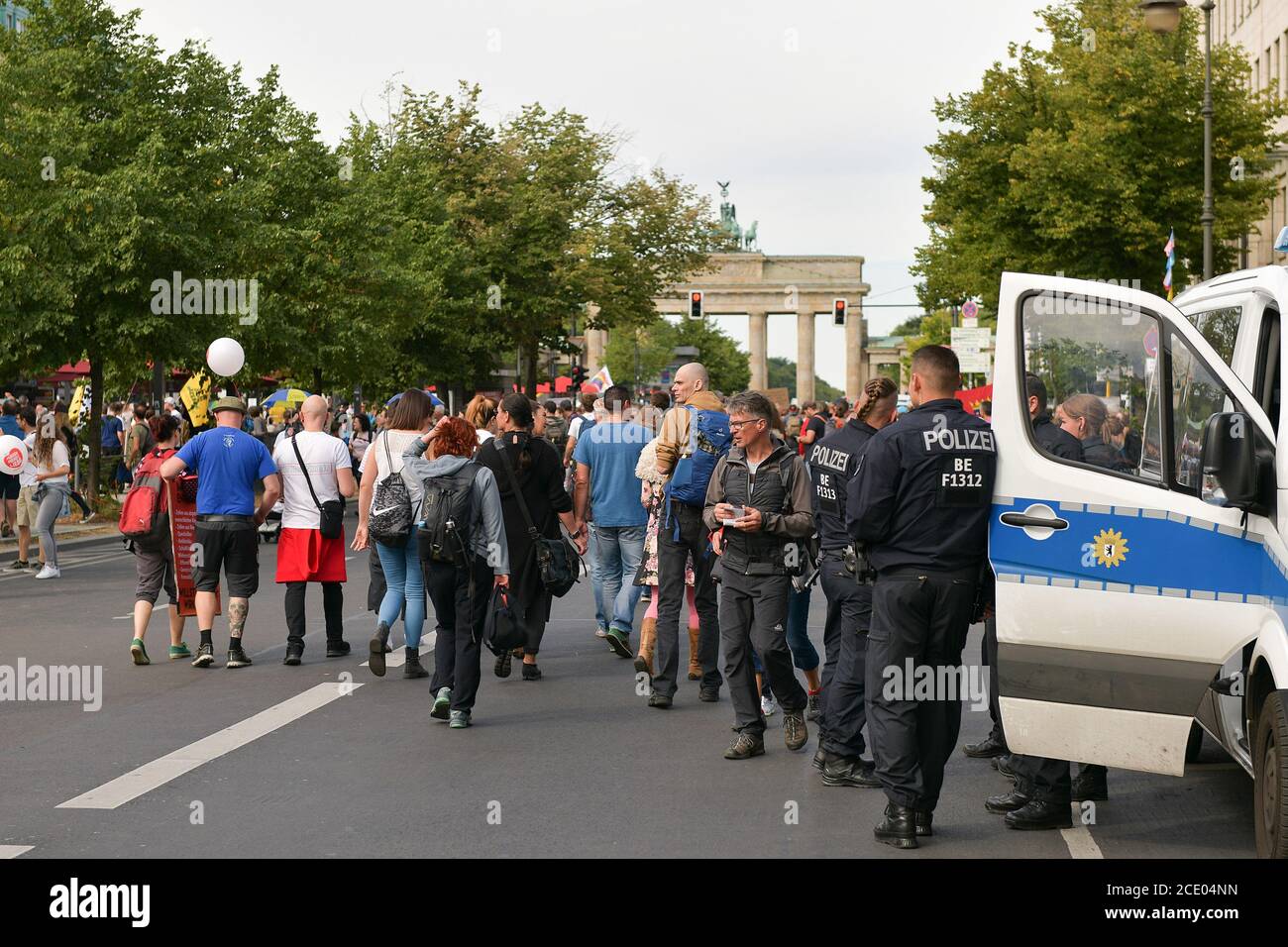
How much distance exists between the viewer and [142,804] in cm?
727

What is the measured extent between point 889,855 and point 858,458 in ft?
6.86

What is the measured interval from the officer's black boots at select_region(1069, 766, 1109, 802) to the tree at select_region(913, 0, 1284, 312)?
29.8 meters

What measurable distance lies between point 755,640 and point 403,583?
3.29 metres

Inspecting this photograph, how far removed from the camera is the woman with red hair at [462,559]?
29.7 ft

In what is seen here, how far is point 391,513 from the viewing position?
10.5m

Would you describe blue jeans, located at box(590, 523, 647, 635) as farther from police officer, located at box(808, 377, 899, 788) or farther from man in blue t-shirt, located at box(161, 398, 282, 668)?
police officer, located at box(808, 377, 899, 788)

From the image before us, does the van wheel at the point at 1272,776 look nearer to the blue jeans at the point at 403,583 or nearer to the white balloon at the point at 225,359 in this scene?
the blue jeans at the point at 403,583

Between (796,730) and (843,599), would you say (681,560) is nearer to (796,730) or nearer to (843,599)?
(796,730)

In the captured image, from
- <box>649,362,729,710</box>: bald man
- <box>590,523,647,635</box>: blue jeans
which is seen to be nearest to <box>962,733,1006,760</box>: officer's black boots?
<box>649,362,729,710</box>: bald man

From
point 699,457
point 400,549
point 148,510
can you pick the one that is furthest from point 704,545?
point 148,510

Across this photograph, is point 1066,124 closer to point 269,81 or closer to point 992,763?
point 269,81

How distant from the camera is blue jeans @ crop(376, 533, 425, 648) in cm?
1073

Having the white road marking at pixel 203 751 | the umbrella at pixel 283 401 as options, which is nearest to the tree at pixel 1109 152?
the umbrella at pixel 283 401

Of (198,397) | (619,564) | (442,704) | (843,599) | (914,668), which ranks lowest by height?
(442,704)
